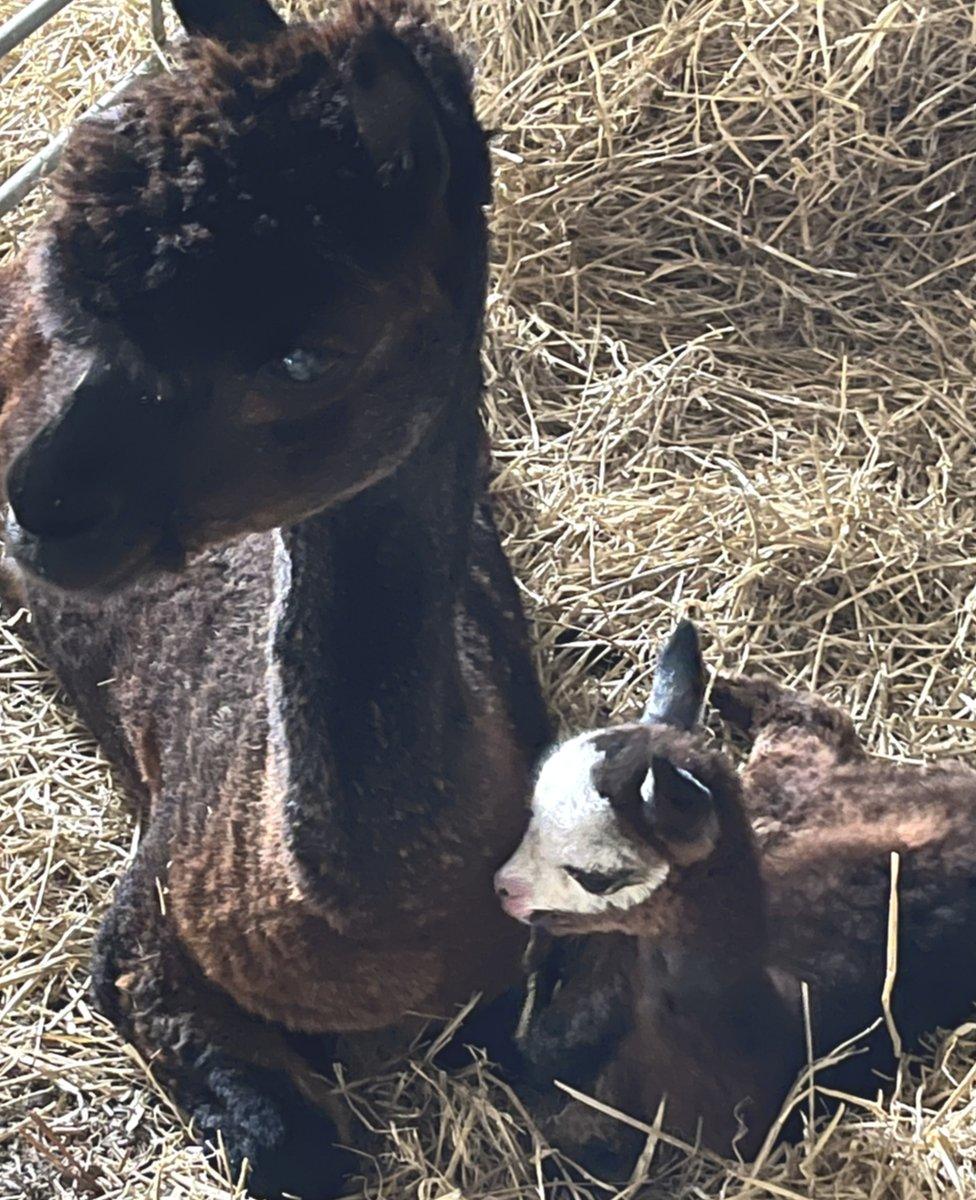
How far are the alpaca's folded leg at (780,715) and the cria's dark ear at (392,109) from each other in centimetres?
151

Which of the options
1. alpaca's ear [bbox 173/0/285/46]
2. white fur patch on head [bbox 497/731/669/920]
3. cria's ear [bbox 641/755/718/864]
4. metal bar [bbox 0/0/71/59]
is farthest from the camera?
metal bar [bbox 0/0/71/59]

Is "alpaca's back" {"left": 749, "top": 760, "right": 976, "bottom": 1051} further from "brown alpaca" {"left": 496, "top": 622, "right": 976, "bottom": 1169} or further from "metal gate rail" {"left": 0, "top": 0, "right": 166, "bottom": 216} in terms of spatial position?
"metal gate rail" {"left": 0, "top": 0, "right": 166, "bottom": 216}

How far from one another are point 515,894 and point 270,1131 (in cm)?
56

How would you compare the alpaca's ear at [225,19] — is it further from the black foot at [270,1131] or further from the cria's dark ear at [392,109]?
the black foot at [270,1131]

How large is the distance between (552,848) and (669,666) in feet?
1.44

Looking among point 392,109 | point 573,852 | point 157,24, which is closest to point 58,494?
point 392,109

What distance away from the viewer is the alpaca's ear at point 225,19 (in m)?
2.11

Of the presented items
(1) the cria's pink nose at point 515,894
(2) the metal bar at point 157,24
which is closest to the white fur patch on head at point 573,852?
→ (1) the cria's pink nose at point 515,894

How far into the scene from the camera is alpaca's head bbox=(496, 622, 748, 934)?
2.31 meters

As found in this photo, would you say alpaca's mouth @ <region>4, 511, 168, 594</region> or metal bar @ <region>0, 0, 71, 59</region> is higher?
metal bar @ <region>0, 0, 71, 59</region>

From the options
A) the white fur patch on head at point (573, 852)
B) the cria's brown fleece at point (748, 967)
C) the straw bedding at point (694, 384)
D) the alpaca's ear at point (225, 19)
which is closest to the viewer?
the alpaca's ear at point (225, 19)

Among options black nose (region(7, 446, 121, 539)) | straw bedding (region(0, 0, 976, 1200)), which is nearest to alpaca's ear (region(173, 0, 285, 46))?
black nose (region(7, 446, 121, 539))

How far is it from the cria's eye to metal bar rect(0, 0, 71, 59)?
1.26 m

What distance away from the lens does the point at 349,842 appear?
2406 millimetres
